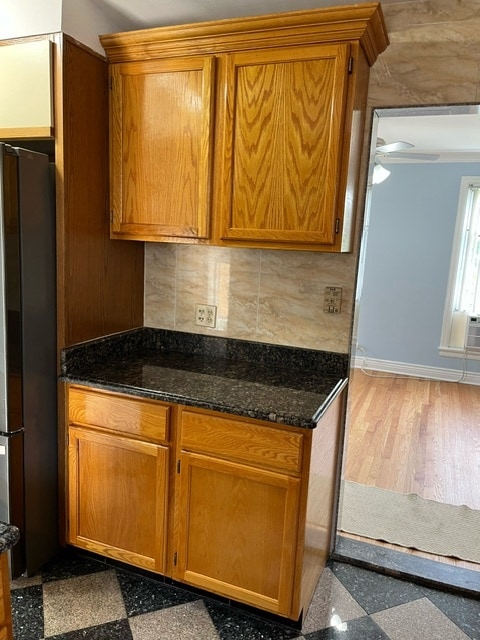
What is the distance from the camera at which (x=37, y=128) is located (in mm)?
1841

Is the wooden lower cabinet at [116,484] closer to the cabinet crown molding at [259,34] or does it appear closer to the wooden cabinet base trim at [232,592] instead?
the wooden cabinet base trim at [232,592]

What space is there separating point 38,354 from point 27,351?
0.19 feet

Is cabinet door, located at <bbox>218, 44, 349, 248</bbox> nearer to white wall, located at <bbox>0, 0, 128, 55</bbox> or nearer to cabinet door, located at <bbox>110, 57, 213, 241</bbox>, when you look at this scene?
cabinet door, located at <bbox>110, 57, 213, 241</bbox>

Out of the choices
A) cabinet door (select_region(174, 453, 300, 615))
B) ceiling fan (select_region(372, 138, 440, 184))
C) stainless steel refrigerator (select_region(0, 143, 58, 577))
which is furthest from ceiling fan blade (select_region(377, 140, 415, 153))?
cabinet door (select_region(174, 453, 300, 615))

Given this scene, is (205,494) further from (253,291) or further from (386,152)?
(386,152)

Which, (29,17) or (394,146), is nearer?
(29,17)

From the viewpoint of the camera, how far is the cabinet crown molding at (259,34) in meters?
1.62

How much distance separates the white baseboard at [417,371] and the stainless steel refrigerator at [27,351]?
3757mm

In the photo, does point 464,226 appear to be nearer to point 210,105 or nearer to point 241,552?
point 210,105

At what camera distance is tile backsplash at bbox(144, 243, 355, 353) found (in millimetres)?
2084

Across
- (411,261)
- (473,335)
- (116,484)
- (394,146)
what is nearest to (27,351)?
(116,484)

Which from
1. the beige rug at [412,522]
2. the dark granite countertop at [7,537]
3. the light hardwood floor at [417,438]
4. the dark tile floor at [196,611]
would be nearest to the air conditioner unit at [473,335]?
the light hardwood floor at [417,438]

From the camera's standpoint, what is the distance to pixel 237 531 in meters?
1.72

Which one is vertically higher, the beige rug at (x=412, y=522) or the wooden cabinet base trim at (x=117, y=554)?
the wooden cabinet base trim at (x=117, y=554)
